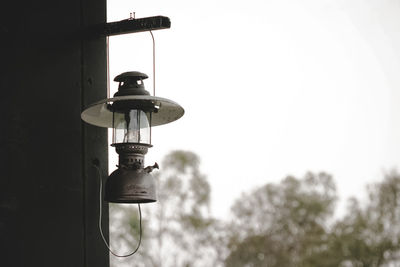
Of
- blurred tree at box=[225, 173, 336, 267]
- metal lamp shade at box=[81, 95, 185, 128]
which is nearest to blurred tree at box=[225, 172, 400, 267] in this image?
blurred tree at box=[225, 173, 336, 267]

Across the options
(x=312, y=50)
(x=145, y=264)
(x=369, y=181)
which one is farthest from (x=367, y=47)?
(x=145, y=264)

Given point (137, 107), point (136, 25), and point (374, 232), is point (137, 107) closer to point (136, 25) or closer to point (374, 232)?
point (136, 25)

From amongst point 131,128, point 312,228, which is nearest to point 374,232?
point 312,228

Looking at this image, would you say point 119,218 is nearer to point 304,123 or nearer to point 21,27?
point 304,123

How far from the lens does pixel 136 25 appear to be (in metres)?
2.95

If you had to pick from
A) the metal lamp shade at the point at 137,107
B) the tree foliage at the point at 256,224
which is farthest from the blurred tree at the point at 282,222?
the metal lamp shade at the point at 137,107

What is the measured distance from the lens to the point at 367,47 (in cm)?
2958

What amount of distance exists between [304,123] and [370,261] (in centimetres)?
833

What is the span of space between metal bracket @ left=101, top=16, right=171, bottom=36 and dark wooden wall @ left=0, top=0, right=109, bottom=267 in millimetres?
112

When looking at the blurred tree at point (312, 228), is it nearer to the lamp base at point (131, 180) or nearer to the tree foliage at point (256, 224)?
the tree foliage at point (256, 224)

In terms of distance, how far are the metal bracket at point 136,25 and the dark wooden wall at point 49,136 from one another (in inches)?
4.4

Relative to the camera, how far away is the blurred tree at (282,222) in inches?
769

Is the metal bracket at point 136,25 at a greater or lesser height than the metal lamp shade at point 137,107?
greater

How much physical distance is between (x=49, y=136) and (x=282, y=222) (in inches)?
727
